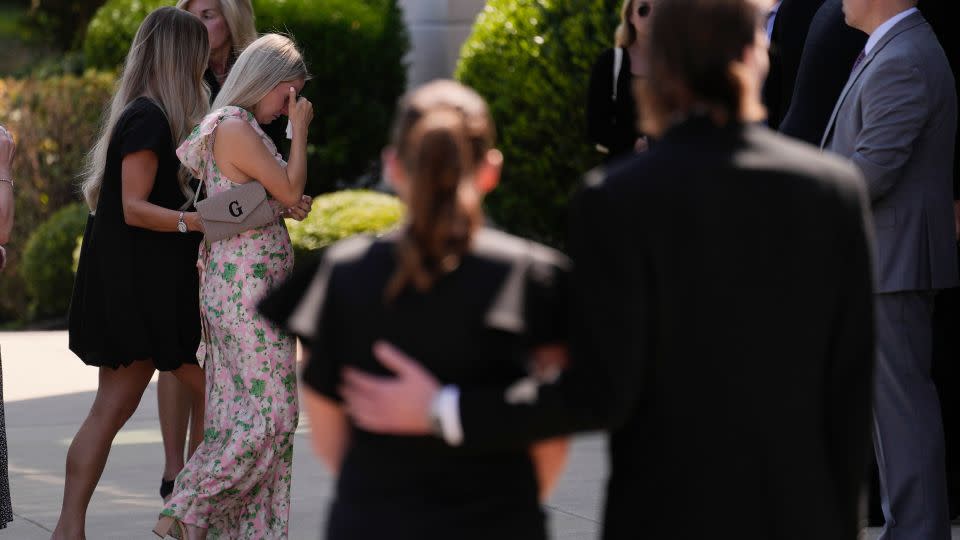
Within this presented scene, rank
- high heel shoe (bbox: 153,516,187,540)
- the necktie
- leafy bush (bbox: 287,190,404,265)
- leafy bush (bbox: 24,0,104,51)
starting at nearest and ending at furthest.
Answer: the necktie, high heel shoe (bbox: 153,516,187,540), leafy bush (bbox: 287,190,404,265), leafy bush (bbox: 24,0,104,51)

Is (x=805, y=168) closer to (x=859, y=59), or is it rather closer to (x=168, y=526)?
(x=859, y=59)

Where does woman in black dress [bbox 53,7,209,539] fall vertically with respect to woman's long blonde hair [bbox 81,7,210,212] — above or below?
below

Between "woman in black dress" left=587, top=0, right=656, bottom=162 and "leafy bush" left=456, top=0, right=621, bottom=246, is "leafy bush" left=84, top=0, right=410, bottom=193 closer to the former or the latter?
"leafy bush" left=456, top=0, right=621, bottom=246

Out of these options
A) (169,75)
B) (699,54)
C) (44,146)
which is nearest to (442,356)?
(699,54)

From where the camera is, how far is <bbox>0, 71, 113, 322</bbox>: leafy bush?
1466 cm

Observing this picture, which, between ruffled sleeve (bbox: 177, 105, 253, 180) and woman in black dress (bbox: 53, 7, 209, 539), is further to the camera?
woman in black dress (bbox: 53, 7, 209, 539)

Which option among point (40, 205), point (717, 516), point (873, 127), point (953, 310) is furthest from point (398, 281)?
point (40, 205)

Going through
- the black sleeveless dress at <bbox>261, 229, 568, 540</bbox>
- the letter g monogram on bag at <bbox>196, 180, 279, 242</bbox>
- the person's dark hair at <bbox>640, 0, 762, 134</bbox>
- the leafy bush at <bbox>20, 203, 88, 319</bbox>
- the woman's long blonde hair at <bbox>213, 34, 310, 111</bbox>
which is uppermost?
the person's dark hair at <bbox>640, 0, 762, 134</bbox>

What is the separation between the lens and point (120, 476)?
685 cm

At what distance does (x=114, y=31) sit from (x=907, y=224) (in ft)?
36.2

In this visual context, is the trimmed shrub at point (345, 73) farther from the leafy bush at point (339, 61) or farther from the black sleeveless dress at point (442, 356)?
the black sleeveless dress at point (442, 356)

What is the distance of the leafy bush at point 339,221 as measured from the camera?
38.9 feet

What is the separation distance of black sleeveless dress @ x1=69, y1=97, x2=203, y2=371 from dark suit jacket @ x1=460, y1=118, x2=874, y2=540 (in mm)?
2949

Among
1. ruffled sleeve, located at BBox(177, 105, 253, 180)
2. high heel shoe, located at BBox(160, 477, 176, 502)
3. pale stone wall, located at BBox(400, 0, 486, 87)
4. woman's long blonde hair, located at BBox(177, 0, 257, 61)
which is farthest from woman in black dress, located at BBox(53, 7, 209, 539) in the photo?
pale stone wall, located at BBox(400, 0, 486, 87)
